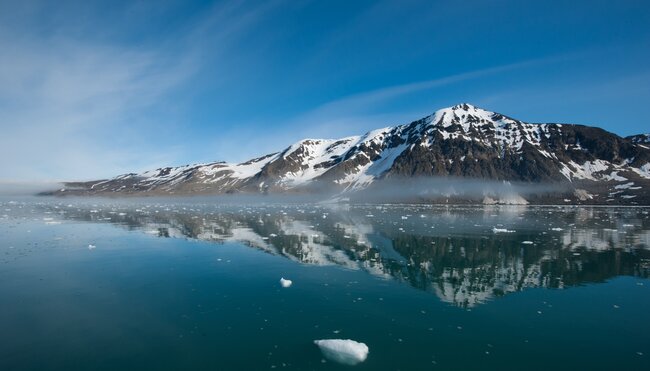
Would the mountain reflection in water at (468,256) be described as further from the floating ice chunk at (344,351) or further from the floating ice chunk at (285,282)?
the floating ice chunk at (344,351)

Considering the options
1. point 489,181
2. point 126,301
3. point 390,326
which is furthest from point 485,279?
point 489,181

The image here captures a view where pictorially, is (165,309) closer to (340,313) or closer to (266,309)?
(266,309)

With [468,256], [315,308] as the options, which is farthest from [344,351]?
[468,256]

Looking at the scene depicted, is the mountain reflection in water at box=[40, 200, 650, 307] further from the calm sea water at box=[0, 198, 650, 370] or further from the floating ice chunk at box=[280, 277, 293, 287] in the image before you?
the floating ice chunk at box=[280, 277, 293, 287]

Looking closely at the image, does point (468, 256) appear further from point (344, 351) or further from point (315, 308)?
point (344, 351)

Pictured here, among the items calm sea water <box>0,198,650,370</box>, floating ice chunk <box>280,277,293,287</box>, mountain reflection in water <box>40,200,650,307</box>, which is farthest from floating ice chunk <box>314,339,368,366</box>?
floating ice chunk <box>280,277,293,287</box>
